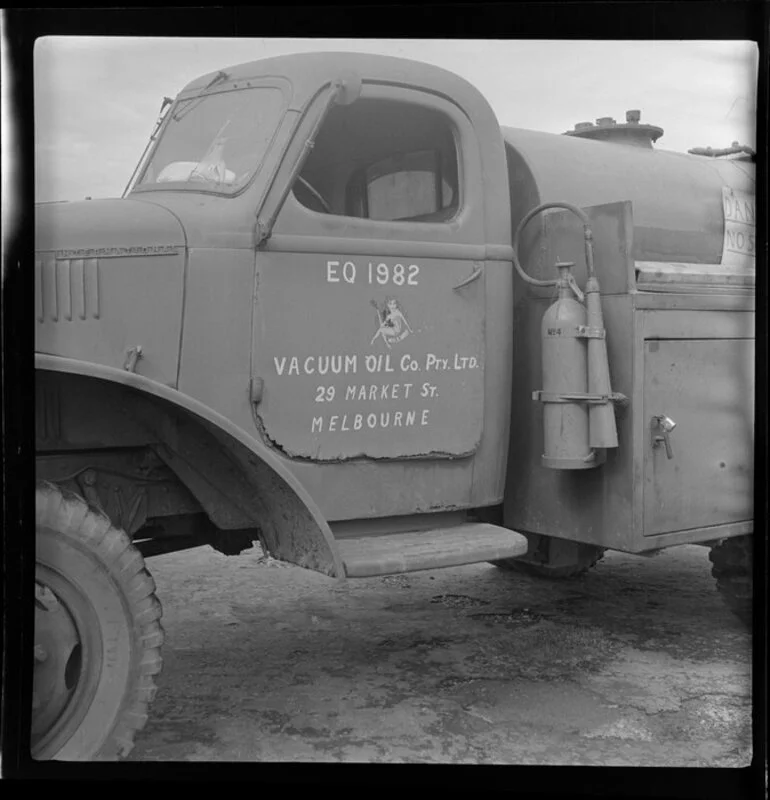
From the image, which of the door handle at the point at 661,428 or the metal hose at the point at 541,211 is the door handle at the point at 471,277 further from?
the door handle at the point at 661,428

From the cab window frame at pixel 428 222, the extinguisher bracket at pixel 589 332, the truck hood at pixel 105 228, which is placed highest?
the cab window frame at pixel 428 222

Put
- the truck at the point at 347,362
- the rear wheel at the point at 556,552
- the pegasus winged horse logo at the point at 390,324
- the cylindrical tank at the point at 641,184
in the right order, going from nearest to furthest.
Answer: the truck at the point at 347,362 → the pegasus winged horse logo at the point at 390,324 → the cylindrical tank at the point at 641,184 → the rear wheel at the point at 556,552

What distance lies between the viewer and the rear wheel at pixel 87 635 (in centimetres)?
308

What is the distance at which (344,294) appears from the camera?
→ 365cm

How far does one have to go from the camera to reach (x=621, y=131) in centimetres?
495

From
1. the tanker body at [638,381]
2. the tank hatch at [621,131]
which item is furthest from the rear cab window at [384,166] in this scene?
the tank hatch at [621,131]

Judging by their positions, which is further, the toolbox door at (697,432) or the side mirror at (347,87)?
the toolbox door at (697,432)

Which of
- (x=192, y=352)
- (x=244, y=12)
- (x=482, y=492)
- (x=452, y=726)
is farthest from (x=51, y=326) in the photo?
(x=452, y=726)

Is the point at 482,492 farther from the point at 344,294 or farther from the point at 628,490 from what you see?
the point at 344,294

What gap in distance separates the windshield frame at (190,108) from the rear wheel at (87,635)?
3.86 ft

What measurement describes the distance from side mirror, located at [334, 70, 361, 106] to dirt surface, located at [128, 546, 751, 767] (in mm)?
2254

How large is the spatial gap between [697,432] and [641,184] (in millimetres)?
1253

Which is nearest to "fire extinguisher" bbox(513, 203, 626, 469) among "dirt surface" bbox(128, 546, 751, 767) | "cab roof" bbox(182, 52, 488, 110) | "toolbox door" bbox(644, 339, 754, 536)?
"toolbox door" bbox(644, 339, 754, 536)

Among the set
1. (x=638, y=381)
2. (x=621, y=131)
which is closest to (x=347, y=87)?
(x=638, y=381)
